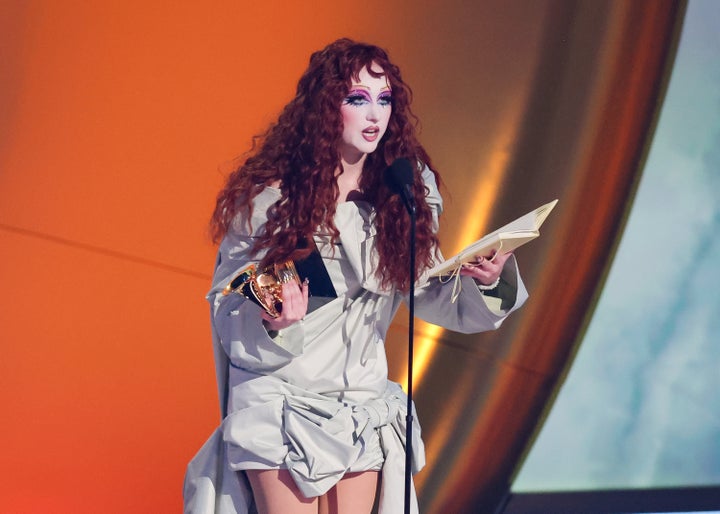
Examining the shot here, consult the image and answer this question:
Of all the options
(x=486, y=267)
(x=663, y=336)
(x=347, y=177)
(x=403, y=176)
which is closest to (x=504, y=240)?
(x=486, y=267)

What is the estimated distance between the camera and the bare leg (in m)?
2.27

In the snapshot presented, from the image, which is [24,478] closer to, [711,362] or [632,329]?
[632,329]

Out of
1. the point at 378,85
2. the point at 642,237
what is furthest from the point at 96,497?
the point at 642,237

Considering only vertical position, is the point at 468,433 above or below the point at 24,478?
above

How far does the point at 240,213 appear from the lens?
7.68 ft

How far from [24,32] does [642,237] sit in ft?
7.62

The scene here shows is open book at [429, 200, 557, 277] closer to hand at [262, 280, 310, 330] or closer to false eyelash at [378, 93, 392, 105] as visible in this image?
hand at [262, 280, 310, 330]

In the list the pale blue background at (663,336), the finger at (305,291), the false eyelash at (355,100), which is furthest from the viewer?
the pale blue background at (663,336)

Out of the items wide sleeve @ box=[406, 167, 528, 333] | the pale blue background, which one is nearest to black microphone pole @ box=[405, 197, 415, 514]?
wide sleeve @ box=[406, 167, 528, 333]

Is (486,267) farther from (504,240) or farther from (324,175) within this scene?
(324,175)

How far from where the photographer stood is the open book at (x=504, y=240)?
6.99ft

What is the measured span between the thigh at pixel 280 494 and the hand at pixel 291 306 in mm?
328

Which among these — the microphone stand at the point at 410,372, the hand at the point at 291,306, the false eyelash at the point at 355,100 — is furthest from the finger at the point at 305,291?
the false eyelash at the point at 355,100

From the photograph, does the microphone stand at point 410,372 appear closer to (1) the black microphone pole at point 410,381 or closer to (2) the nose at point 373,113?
(1) the black microphone pole at point 410,381
